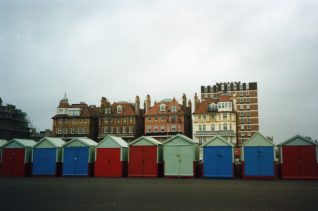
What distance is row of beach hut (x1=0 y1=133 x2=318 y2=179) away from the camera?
104 feet

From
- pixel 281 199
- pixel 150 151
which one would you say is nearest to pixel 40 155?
pixel 150 151

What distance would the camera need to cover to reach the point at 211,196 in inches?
690

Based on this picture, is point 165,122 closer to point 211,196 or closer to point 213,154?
point 213,154

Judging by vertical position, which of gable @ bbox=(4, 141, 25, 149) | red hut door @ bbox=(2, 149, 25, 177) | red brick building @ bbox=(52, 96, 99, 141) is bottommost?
red hut door @ bbox=(2, 149, 25, 177)

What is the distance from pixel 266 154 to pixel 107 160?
668 inches

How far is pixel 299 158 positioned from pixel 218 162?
307 inches

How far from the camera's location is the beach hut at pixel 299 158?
101 ft

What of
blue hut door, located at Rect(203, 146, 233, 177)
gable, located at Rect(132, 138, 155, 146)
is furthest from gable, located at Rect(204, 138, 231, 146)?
gable, located at Rect(132, 138, 155, 146)

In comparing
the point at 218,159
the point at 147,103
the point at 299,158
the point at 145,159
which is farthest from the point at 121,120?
the point at 299,158

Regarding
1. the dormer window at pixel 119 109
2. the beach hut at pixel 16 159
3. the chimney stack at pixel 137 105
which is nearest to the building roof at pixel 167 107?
the chimney stack at pixel 137 105

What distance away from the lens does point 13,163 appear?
3759cm

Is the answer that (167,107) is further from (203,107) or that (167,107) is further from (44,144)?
(44,144)

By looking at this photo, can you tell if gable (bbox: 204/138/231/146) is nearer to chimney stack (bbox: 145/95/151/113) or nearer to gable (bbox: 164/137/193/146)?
gable (bbox: 164/137/193/146)

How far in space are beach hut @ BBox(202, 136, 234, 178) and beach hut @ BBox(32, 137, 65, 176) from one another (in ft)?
54.9
